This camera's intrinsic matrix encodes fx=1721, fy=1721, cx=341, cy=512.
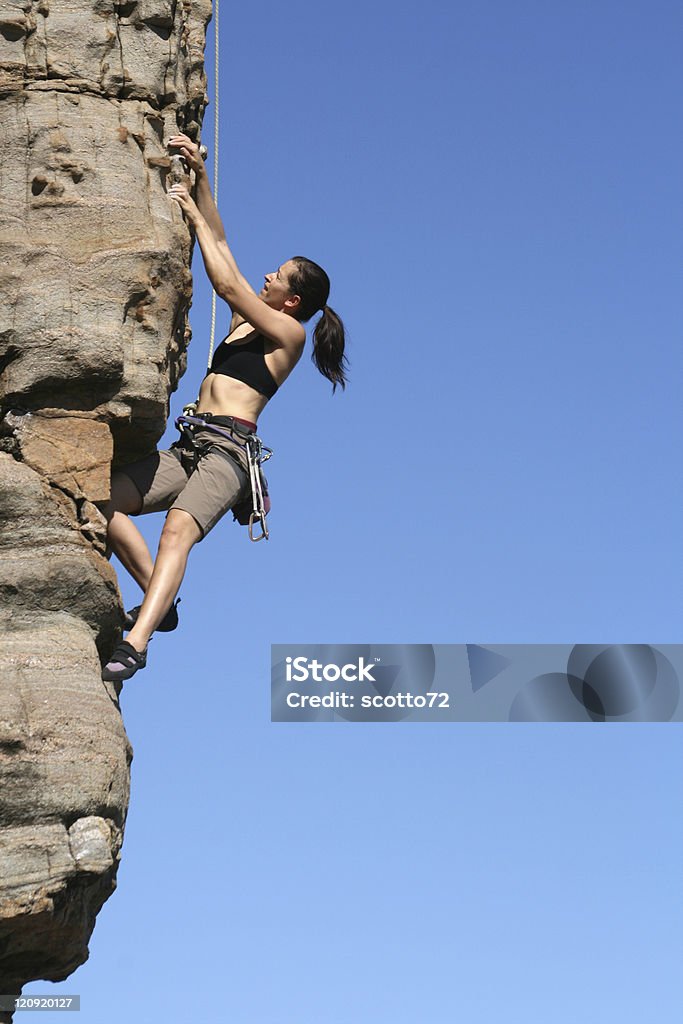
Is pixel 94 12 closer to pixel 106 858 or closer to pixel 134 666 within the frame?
pixel 134 666

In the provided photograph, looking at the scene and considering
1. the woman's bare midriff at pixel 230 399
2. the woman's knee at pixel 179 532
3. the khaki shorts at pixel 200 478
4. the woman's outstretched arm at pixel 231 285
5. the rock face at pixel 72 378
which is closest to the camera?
the rock face at pixel 72 378

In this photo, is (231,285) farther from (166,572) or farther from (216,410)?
(166,572)

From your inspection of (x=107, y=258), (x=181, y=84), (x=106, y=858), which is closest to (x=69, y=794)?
(x=106, y=858)

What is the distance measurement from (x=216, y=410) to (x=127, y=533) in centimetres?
97

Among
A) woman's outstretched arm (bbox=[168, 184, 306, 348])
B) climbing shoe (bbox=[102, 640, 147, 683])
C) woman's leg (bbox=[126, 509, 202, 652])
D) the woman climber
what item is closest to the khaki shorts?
the woman climber

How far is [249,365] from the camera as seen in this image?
10.2 metres

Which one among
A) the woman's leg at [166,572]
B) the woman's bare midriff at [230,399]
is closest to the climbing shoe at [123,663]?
the woman's leg at [166,572]

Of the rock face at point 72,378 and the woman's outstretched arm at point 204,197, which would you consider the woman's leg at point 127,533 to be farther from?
the woman's outstretched arm at point 204,197

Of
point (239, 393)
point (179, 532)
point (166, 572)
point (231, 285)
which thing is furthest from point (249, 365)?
point (166, 572)

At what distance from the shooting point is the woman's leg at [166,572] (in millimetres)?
9344

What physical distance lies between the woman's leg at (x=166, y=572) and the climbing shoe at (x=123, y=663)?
0.05 metres

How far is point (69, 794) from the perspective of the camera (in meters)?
8.41

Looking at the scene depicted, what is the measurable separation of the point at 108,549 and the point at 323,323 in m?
2.03

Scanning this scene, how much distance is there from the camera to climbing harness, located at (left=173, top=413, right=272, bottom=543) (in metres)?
10.0
